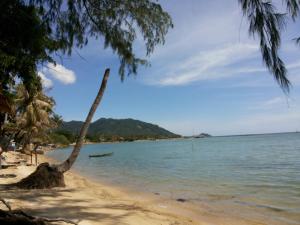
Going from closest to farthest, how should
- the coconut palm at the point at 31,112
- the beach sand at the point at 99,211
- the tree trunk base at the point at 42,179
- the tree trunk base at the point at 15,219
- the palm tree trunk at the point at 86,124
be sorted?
the tree trunk base at the point at 15,219
the beach sand at the point at 99,211
the tree trunk base at the point at 42,179
the palm tree trunk at the point at 86,124
the coconut palm at the point at 31,112

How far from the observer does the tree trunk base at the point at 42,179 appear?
13226 millimetres

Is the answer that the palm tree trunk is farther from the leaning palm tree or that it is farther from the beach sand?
the beach sand

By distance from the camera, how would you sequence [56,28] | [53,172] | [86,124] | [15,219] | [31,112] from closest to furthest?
[15,219], [56,28], [53,172], [86,124], [31,112]

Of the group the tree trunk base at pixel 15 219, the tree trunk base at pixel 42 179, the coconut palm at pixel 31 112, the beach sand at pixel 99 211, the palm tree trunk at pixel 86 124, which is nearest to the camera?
the tree trunk base at pixel 15 219

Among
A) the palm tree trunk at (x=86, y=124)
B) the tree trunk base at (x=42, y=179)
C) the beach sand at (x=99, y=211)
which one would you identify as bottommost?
the beach sand at (x=99, y=211)

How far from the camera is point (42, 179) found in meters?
13.3

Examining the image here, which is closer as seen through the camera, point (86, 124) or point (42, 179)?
point (42, 179)

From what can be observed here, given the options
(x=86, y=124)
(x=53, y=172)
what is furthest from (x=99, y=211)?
(x=86, y=124)

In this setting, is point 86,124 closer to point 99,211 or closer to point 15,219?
point 99,211

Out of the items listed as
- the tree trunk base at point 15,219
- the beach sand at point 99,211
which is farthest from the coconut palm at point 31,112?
the tree trunk base at point 15,219

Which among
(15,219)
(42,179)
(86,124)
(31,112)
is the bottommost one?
(42,179)

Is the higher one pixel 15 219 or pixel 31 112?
pixel 31 112

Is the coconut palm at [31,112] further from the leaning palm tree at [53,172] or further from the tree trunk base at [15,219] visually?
the tree trunk base at [15,219]

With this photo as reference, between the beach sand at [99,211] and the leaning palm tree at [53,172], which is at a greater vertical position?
the leaning palm tree at [53,172]
